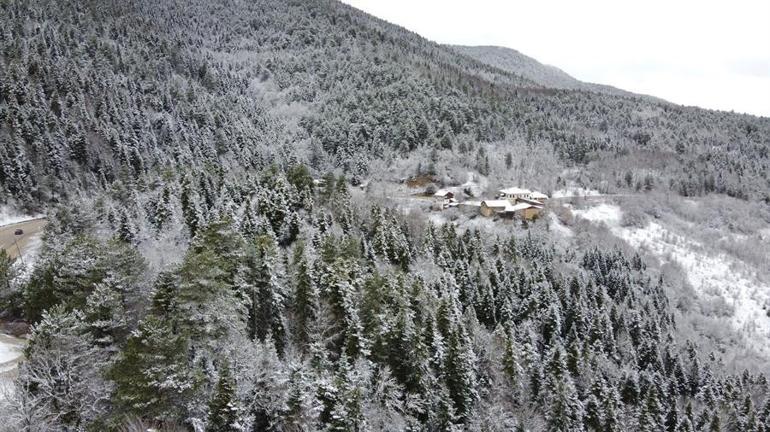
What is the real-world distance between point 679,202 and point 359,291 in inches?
5226

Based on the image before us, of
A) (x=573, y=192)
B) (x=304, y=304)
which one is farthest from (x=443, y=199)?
(x=304, y=304)

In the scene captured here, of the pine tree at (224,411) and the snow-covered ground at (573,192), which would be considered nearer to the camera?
the pine tree at (224,411)

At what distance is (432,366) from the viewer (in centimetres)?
4634

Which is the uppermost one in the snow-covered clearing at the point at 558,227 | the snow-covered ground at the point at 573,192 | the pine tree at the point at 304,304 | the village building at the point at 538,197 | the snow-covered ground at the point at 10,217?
the pine tree at the point at 304,304

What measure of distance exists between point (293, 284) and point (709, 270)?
109 meters

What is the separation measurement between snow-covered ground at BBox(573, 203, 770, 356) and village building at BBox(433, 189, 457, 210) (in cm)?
3046

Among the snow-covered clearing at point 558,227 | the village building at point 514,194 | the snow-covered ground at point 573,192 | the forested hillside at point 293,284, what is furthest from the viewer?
the snow-covered ground at point 573,192

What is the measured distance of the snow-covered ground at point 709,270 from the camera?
103688mm

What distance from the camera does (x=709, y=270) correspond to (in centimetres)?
11762

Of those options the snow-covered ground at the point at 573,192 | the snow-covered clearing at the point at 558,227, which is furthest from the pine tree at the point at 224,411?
the snow-covered ground at the point at 573,192

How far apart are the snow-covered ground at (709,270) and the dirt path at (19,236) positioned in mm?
109958

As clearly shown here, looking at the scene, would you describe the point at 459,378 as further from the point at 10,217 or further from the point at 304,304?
the point at 10,217

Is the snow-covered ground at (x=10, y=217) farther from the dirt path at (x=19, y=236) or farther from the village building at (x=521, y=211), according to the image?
the village building at (x=521, y=211)

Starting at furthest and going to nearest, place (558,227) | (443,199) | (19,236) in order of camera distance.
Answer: (443,199) < (558,227) < (19,236)
